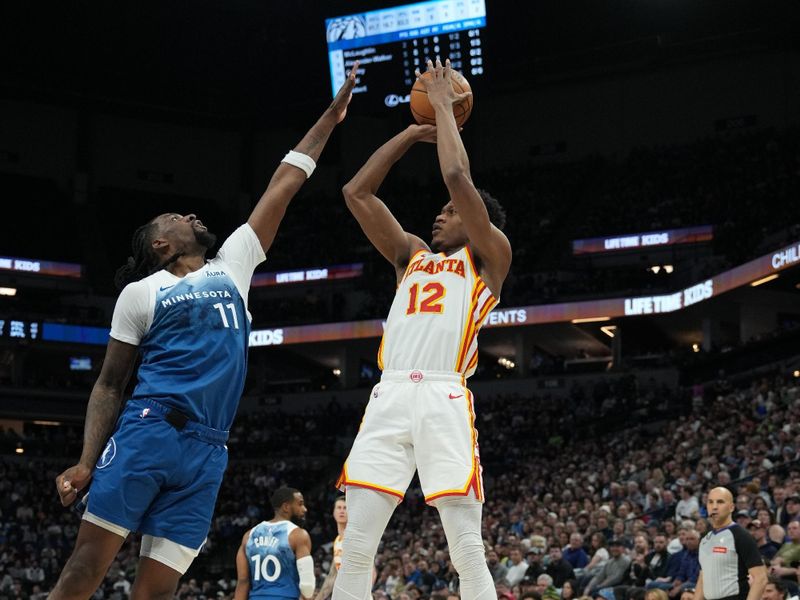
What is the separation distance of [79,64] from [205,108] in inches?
216

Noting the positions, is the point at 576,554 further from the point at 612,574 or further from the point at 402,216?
the point at 402,216

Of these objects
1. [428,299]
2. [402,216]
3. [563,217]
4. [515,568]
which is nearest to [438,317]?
[428,299]

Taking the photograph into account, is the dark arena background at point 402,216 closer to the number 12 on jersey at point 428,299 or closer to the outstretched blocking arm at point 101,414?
the number 12 on jersey at point 428,299

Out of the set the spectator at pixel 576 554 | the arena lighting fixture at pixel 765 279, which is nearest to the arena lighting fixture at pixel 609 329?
the arena lighting fixture at pixel 765 279

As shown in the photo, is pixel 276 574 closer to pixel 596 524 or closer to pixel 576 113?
pixel 596 524

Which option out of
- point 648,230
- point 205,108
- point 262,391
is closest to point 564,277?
point 648,230

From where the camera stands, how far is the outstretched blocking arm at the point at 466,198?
206 inches

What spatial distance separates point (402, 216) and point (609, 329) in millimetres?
8775

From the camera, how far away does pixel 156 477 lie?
4.14 meters

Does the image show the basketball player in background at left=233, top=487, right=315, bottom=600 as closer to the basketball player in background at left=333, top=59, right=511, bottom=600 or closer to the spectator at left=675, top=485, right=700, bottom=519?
the basketball player in background at left=333, top=59, right=511, bottom=600

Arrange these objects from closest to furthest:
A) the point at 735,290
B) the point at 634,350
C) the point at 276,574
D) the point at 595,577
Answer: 1. the point at 276,574
2. the point at 595,577
3. the point at 735,290
4. the point at 634,350

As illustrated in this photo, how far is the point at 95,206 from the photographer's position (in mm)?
41312

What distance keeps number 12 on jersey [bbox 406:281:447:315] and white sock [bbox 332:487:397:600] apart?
0.95m

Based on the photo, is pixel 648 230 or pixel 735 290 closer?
pixel 735 290
